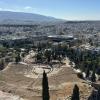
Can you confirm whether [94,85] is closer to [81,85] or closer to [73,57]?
[81,85]

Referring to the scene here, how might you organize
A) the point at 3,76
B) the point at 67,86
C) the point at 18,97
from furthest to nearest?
1. the point at 3,76
2. the point at 67,86
3. the point at 18,97

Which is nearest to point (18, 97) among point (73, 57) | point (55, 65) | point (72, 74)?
point (72, 74)

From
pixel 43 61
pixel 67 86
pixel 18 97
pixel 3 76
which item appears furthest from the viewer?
pixel 43 61

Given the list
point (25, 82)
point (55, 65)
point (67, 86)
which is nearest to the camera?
point (67, 86)

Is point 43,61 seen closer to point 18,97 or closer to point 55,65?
point 55,65

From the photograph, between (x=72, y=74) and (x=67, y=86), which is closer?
(x=67, y=86)

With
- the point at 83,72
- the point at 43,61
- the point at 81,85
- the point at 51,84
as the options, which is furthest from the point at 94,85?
the point at 43,61

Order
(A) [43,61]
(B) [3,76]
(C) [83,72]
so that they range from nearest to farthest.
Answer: (B) [3,76] → (C) [83,72] → (A) [43,61]

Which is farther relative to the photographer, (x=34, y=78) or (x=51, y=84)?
(x=34, y=78)
